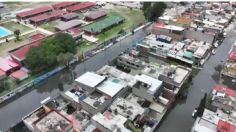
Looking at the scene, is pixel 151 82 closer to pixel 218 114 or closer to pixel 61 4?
pixel 218 114

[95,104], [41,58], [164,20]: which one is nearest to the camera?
[95,104]

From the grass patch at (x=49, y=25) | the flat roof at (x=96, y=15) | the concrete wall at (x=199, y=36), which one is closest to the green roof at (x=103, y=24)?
the flat roof at (x=96, y=15)

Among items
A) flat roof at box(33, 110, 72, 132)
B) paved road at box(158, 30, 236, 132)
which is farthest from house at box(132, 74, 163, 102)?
flat roof at box(33, 110, 72, 132)

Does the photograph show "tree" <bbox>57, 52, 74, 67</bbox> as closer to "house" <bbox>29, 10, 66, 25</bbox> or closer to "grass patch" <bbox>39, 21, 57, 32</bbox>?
"grass patch" <bbox>39, 21, 57, 32</bbox>

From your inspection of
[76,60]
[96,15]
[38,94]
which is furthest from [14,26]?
[38,94]

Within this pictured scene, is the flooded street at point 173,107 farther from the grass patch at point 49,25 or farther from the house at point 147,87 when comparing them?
the grass patch at point 49,25

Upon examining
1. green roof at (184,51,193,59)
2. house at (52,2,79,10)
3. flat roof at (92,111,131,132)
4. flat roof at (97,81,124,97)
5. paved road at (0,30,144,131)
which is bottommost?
paved road at (0,30,144,131)

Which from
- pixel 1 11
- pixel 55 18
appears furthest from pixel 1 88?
pixel 1 11

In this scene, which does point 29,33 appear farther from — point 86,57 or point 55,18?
point 86,57
